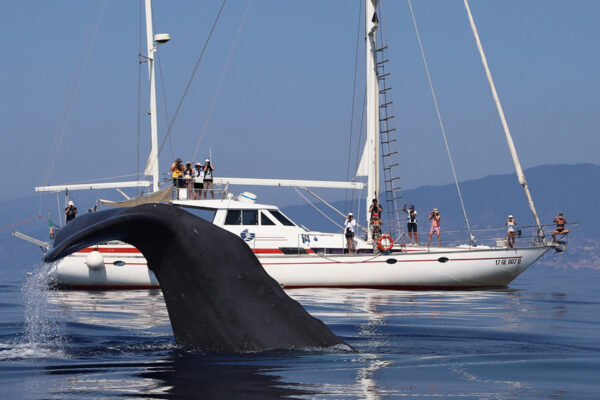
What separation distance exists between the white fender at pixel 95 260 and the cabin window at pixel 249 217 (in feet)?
19.3

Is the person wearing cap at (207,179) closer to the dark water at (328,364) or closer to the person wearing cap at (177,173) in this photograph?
the person wearing cap at (177,173)

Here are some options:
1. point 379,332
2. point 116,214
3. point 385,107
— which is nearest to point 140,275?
point 385,107

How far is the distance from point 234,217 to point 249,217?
24.0 inches

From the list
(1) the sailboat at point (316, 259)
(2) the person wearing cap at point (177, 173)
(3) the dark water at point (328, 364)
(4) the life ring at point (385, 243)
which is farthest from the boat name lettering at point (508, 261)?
(3) the dark water at point (328, 364)

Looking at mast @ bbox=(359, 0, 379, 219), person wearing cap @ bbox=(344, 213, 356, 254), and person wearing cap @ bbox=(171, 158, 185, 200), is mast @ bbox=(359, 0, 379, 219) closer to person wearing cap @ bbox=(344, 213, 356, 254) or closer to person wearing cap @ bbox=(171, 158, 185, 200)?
person wearing cap @ bbox=(344, 213, 356, 254)

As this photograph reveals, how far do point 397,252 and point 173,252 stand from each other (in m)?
26.0

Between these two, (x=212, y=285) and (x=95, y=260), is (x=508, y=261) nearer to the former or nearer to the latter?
(x=95, y=260)

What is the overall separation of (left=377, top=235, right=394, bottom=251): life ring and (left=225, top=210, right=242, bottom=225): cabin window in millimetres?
5518

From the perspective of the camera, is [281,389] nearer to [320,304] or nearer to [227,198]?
[320,304]

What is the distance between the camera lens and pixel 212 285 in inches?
301

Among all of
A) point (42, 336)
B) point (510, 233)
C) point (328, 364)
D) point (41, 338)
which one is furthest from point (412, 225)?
point (328, 364)

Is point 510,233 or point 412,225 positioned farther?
point 412,225

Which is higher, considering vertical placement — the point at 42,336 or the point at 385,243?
the point at 385,243

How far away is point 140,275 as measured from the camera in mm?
33281
